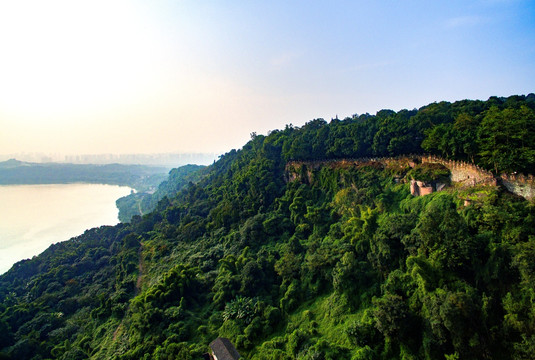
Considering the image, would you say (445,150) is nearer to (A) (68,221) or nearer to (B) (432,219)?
(B) (432,219)

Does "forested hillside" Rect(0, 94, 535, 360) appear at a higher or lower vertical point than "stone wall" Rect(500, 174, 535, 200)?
lower

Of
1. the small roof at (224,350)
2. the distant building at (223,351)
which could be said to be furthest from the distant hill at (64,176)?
the small roof at (224,350)

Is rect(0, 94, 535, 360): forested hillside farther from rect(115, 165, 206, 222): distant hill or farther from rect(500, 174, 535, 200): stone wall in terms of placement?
rect(115, 165, 206, 222): distant hill

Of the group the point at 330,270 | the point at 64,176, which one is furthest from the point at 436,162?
the point at 64,176

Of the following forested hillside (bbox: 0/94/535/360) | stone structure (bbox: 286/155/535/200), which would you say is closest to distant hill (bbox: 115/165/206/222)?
forested hillside (bbox: 0/94/535/360)

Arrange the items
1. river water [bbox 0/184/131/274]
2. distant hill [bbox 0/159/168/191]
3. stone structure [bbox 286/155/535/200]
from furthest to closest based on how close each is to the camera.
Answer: distant hill [bbox 0/159/168/191] < river water [bbox 0/184/131/274] < stone structure [bbox 286/155/535/200]

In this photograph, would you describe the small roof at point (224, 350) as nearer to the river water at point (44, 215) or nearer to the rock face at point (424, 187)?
the rock face at point (424, 187)
